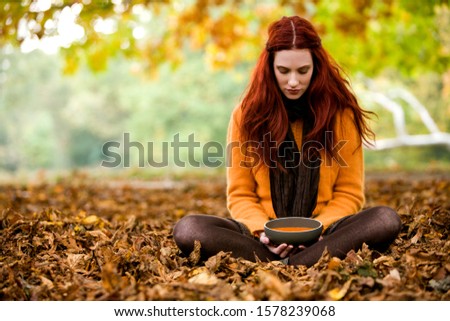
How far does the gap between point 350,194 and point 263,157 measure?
22.1 inches

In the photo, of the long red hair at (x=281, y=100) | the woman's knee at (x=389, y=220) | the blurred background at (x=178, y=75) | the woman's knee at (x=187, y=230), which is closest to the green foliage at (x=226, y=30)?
the blurred background at (x=178, y=75)

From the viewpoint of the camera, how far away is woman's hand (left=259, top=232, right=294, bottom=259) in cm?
285

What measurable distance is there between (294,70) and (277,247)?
3.19ft

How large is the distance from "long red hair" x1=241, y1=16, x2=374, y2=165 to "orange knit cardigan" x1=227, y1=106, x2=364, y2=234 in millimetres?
57

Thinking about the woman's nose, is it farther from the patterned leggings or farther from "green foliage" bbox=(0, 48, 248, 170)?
"green foliage" bbox=(0, 48, 248, 170)

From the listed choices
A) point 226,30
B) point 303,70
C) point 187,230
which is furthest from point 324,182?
point 226,30

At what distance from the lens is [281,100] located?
3.18 m

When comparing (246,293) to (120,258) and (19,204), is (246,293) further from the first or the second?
(19,204)

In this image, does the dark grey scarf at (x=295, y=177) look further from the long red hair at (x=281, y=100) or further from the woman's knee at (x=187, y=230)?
the woman's knee at (x=187, y=230)

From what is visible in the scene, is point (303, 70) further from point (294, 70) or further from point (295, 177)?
point (295, 177)

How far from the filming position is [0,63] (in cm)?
2350

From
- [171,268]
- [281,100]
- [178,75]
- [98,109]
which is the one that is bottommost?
[171,268]

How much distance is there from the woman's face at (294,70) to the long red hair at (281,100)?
0.08 metres

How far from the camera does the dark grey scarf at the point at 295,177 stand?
315 centimetres
